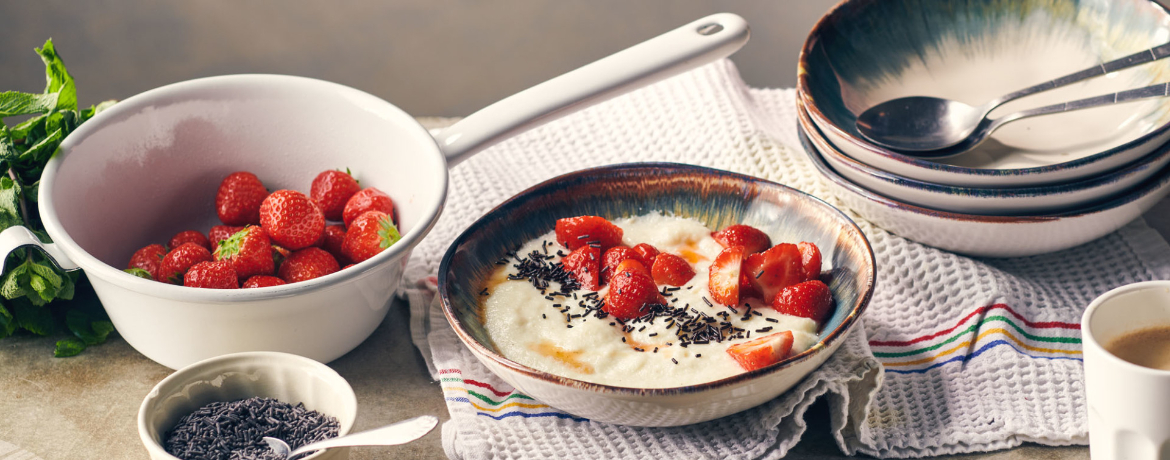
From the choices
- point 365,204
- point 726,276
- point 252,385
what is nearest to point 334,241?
point 365,204

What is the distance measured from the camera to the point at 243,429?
41.1 inches

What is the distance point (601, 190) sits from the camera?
1.40 m

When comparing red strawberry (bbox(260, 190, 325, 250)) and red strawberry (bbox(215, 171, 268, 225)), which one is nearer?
red strawberry (bbox(260, 190, 325, 250))

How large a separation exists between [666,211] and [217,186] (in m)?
0.66

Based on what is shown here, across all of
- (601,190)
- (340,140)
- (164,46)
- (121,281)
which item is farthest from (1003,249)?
(164,46)

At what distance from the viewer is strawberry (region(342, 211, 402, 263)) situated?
4.22 ft

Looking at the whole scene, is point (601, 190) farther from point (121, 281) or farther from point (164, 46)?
point (164, 46)

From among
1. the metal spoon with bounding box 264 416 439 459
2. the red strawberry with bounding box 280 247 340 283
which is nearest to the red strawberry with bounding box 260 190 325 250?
the red strawberry with bounding box 280 247 340 283

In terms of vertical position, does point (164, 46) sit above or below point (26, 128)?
below

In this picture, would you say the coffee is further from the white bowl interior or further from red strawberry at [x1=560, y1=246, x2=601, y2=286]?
the white bowl interior

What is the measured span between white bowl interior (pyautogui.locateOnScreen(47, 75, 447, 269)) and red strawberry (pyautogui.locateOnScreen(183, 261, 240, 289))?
20 cm

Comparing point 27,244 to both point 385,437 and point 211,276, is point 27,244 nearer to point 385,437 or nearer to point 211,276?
point 211,276

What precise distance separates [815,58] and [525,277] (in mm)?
615

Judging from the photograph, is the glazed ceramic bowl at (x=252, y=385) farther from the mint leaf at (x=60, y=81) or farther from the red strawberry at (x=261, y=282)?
the mint leaf at (x=60, y=81)
